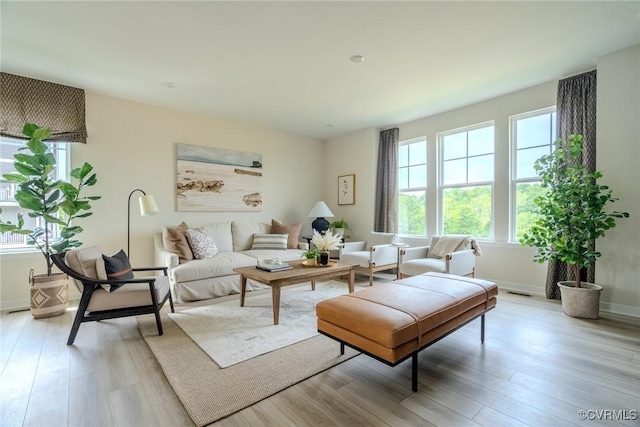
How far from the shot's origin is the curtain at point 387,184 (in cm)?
532

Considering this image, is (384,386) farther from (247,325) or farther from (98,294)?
(98,294)

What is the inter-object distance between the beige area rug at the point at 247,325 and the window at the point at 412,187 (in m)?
2.25

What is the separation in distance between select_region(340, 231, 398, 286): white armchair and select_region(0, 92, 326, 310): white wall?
185 centimetres

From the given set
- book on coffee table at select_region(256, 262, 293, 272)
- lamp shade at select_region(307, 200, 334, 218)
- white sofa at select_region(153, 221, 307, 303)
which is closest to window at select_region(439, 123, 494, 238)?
lamp shade at select_region(307, 200, 334, 218)

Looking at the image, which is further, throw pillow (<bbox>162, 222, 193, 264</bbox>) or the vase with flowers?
throw pillow (<bbox>162, 222, 193, 264</bbox>)

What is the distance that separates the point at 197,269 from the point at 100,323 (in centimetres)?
107

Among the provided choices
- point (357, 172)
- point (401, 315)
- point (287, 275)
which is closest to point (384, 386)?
point (401, 315)

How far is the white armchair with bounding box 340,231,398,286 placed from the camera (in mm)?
4379

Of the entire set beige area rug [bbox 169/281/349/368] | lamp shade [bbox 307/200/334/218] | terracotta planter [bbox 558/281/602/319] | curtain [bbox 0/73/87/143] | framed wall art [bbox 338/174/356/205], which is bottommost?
beige area rug [bbox 169/281/349/368]

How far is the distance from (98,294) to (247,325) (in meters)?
1.32

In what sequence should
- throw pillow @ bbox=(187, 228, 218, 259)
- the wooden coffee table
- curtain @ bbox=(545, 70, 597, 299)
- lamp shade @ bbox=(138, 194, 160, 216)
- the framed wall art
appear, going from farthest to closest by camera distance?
the framed wall art < throw pillow @ bbox=(187, 228, 218, 259) < lamp shade @ bbox=(138, 194, 160, 216) < curtain @ bbox=(545, 70, 597, 299) < the wooden coffee table

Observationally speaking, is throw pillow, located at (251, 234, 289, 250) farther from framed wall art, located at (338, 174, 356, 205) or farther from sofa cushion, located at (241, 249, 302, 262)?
framed wall art, located at (338, 174, 356, 205)

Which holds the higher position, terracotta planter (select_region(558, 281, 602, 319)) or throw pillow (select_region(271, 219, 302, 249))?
throw pillow (select_region(271, 219, 302, 249))

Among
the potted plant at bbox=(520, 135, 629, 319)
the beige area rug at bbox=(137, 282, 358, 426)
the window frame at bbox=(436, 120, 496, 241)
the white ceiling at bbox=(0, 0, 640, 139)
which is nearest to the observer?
the beige area rug at bbox=(137, 282, 358, 426)
